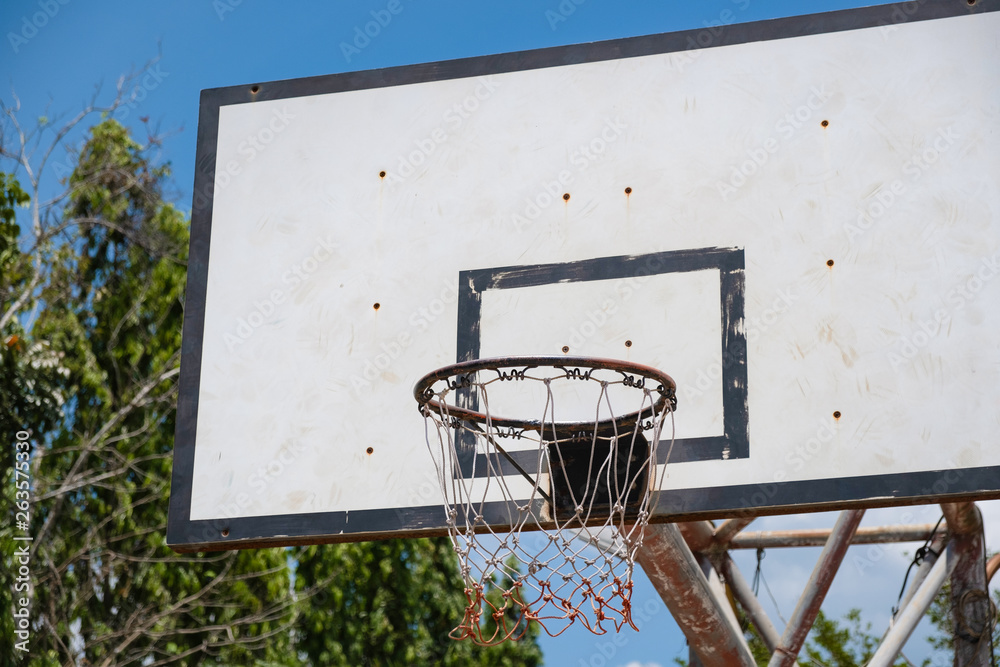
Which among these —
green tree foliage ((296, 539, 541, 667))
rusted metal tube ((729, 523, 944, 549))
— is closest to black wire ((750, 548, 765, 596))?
rusted metal tube ((729, 523, 944, 549))

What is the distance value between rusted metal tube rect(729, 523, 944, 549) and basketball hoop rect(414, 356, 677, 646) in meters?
3.16

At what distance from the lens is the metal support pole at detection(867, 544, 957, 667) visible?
5.67 meters

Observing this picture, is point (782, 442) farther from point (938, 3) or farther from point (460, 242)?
point (938, 3)

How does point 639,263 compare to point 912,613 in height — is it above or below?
above

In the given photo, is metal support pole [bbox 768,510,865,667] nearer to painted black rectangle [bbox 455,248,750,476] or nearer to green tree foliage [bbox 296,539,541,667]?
painted black rectangle [bbox 455,248,750,476]

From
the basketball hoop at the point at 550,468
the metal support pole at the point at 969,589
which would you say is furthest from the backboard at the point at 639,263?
the metal support pole at the point at 969,589

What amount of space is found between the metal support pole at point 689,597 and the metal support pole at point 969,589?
5.05 ft

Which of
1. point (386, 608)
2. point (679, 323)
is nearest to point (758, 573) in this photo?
point (679, 323)

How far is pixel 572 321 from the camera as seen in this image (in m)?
3.84

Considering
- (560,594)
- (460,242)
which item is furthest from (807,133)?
(560,594)

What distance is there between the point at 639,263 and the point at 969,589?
3.22 m

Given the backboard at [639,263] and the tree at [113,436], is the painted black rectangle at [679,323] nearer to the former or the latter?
the backboard at [639,263]

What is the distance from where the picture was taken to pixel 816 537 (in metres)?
6.85

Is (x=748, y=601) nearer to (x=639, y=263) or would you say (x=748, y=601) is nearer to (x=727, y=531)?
(x=727, y=531)
